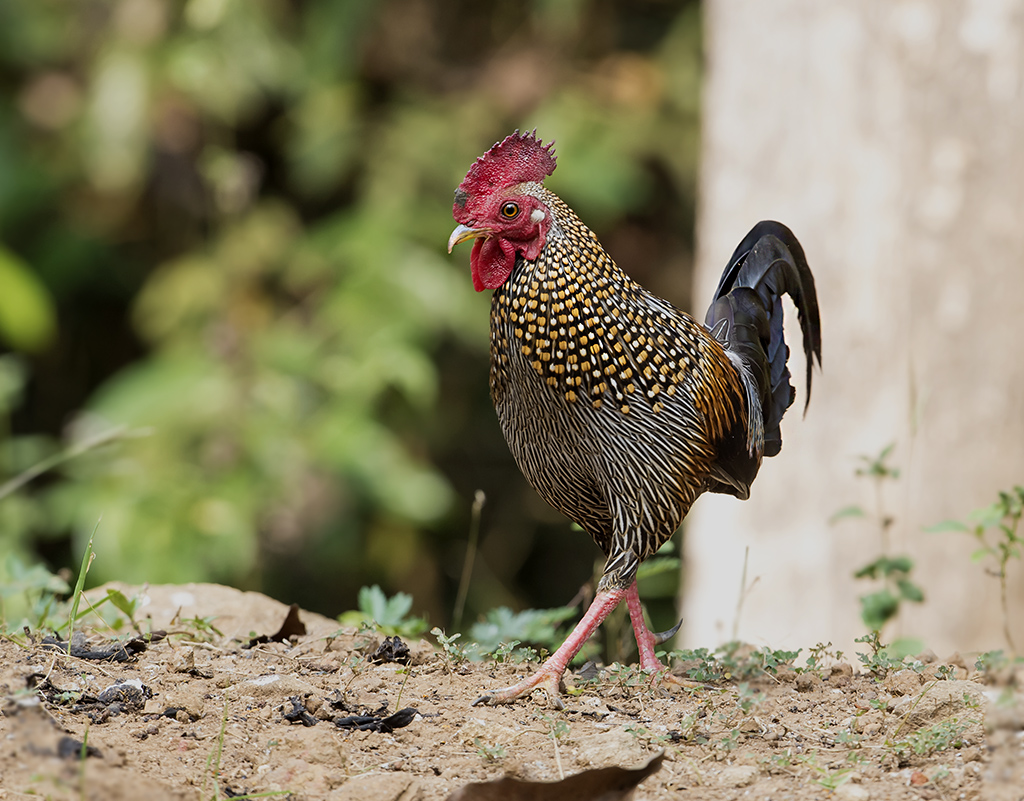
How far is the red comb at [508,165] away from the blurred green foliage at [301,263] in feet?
10.4

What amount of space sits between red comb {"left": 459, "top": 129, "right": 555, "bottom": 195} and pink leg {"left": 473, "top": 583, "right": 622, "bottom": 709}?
51.5 inches

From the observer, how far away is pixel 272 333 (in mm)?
7117

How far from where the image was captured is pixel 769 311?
157 inches

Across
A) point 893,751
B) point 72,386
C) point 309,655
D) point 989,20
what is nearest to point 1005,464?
point 989,20

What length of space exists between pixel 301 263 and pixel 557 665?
4840 mm

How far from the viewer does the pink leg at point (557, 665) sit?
2.93 m

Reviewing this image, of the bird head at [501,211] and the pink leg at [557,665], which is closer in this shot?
the pink leg at [557,665]

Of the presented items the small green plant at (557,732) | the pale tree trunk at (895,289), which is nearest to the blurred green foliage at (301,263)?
the pale tree trunk at (895,289)

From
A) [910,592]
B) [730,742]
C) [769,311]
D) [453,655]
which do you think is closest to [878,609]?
[910,592]

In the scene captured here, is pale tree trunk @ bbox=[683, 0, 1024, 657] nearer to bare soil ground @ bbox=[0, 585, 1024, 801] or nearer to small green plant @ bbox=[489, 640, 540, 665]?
bare soil ground @ bbox=[0, 585, 1024, 801]

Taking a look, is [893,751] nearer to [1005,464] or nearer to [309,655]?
[309,655]

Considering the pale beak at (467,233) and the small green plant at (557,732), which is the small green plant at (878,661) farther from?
the pale beak at (467,233)

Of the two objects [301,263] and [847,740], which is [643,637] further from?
[301,263]

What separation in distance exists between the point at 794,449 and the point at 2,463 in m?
4.99
